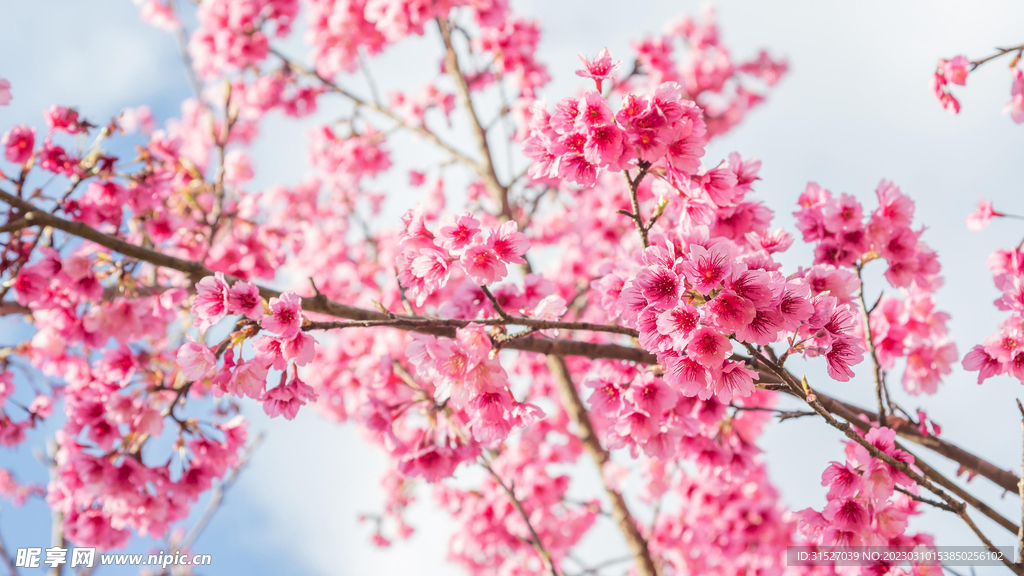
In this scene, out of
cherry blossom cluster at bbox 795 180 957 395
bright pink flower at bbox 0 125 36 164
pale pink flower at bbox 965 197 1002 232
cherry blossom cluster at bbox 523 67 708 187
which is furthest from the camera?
bright pink flower at bbox 0 125 36 164

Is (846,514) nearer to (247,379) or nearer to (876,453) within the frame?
(876,453)

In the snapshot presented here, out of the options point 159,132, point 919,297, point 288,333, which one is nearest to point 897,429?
point 919,297

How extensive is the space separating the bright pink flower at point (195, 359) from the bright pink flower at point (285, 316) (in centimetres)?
26

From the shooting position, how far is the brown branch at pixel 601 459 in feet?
14.3

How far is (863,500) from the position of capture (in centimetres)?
196

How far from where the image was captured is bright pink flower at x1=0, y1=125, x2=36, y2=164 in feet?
9.68

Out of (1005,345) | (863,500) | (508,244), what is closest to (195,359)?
(508,244)

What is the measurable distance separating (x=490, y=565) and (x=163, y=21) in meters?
6.86

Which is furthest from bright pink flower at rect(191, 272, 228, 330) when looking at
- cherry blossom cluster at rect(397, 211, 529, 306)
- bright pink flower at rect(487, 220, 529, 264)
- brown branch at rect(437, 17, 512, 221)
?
brown branch at rect(437, 17, 512, 221)

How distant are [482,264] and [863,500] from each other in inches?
58.4

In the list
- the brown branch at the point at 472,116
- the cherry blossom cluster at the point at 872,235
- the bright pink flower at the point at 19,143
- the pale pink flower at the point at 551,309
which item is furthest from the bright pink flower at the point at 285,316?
the brown branch at the point at 472,116

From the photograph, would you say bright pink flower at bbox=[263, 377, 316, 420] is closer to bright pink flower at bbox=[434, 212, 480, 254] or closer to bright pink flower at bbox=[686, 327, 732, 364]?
bright pink flower at bbox=[434, 212, 480, 254]

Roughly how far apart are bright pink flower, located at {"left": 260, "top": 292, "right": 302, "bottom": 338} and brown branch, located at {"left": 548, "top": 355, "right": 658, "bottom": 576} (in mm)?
2818

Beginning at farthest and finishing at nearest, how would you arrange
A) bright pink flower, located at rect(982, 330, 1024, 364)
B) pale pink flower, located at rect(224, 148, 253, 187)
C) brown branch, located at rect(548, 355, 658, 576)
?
pale pink flower, located at rect(224, 148, 253, 187), brown branch, located at rect(548, 355, 658, 576), bright pink flower, located at rect(982, 330, 1024, 364)
